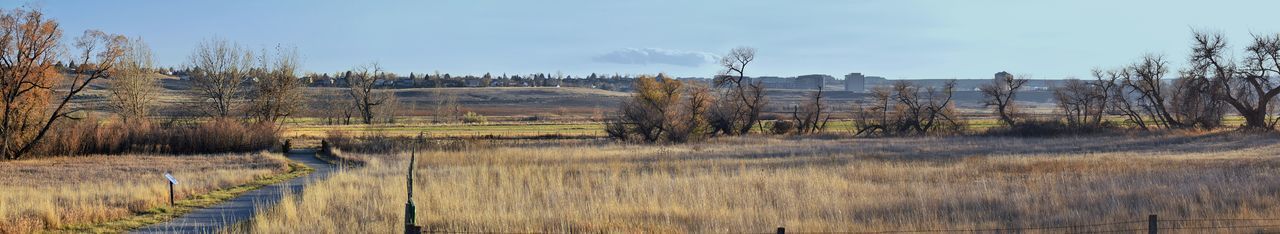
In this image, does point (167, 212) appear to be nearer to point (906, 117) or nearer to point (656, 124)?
point (656, 124)

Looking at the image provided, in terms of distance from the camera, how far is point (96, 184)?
20922 millimetres

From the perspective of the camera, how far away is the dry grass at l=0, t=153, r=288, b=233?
13695mm

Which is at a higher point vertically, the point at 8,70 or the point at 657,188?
the point at 8,70

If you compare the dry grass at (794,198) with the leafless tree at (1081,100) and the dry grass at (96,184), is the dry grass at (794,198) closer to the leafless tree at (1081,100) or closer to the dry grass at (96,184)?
the dry grass at (96,184)

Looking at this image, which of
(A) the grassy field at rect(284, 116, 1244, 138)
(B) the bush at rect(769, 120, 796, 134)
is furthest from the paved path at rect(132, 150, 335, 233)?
(B) the bush at rect(769, 120, 796, 134)

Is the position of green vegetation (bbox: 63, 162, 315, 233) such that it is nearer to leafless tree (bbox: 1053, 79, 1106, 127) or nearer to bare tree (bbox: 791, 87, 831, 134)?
bare tree (bbox: 791, 87, 831, 134)

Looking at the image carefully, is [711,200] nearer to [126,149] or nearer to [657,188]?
[657,188]

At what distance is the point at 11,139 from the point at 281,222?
95.5 feet

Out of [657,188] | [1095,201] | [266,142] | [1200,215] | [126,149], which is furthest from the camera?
[266,142]

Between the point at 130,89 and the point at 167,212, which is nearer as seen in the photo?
the point at 167,212

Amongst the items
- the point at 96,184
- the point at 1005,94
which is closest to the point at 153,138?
the point at 96,184

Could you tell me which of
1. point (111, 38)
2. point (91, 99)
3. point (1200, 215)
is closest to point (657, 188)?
point (1200, 215)

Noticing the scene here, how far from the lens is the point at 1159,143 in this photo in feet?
134

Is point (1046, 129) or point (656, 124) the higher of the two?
point (656, 124)
